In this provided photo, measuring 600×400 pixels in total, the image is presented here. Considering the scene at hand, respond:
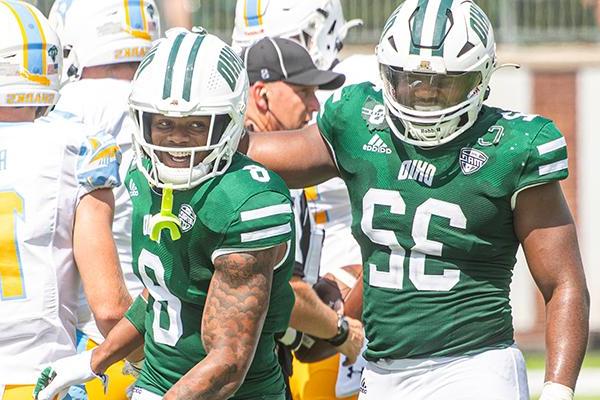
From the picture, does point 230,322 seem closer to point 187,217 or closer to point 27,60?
point 187,217

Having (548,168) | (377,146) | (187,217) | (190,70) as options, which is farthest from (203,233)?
(548,168)

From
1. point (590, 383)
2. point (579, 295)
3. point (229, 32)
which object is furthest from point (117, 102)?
point (229, 32)

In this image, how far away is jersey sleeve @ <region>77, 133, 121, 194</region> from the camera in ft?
13.8

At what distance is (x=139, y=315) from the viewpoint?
3979 mm

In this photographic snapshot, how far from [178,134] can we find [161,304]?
0.51m

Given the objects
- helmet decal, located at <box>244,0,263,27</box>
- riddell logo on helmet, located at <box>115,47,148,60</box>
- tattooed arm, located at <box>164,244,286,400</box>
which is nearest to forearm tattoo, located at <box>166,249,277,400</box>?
tattooed arm, located at <box>164,244,286,400</box>

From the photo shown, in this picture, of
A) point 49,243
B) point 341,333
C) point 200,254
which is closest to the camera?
point 200,254

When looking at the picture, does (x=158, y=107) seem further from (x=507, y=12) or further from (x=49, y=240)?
(x=507, y=12)

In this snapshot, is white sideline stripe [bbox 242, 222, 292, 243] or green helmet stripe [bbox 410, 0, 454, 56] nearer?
white sideline stripe [bbox 242, 222, 292, 243]

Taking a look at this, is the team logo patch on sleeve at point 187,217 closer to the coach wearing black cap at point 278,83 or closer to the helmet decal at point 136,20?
the coach wearing black cap at point 278,83

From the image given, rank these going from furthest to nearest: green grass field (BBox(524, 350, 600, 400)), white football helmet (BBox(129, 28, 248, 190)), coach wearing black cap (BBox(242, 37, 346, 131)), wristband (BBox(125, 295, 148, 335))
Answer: green grass field (BBox(524, 350, 600, 400)) < coach wearing black cap (BBox(242, 37, 346, 131)) < wristband (BBox(125, 295, 148, 335)) < white football helmet (BBox(129, 28, 248, 190))

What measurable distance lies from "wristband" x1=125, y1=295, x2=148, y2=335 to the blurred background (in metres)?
9.69

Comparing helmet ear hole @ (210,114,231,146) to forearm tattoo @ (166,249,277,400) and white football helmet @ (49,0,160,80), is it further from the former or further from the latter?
white football helmet @ (49,0,160,80)

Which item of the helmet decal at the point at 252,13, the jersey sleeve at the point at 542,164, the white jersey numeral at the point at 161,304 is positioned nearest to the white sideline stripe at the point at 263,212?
the white jersey numeral at the point at 161,304
